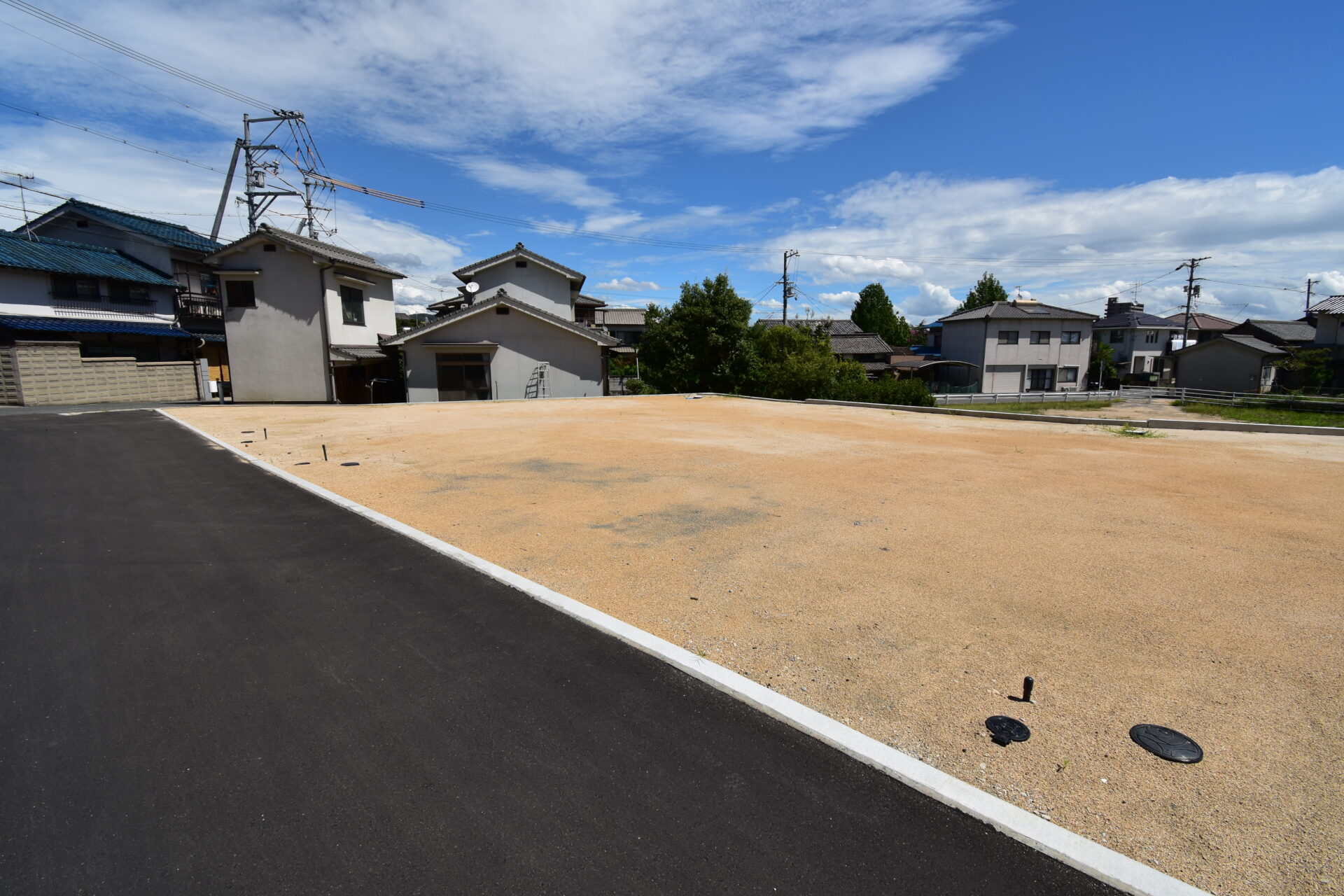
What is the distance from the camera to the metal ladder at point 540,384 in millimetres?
27531

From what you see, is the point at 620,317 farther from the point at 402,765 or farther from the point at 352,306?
the point at 402,765

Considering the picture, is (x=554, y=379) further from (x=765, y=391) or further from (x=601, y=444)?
(x=601, y=444)

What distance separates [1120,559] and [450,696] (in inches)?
235

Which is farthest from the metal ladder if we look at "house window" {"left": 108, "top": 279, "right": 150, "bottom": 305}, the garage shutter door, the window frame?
the garage shutter door

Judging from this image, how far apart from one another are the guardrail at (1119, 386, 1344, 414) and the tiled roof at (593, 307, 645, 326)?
3992 cm

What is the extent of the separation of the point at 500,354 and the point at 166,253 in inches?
723

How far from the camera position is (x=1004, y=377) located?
1670 inches

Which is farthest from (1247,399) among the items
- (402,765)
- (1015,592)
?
(402,765)

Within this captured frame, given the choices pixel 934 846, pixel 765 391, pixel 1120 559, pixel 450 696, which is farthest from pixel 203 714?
pixel 765 391

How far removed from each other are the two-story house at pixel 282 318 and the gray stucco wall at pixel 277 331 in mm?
29

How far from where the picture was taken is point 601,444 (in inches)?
495

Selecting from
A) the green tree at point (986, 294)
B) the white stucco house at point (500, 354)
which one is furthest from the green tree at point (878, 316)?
the white stucco house at point (500, 354)

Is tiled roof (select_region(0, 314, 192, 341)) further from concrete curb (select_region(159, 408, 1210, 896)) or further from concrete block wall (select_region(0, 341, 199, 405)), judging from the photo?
concrete curb (select_region(159, 408, 1210, 896))

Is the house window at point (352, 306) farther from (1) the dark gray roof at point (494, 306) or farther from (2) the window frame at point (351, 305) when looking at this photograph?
(1) the dark gray roof at point (494, 306)
